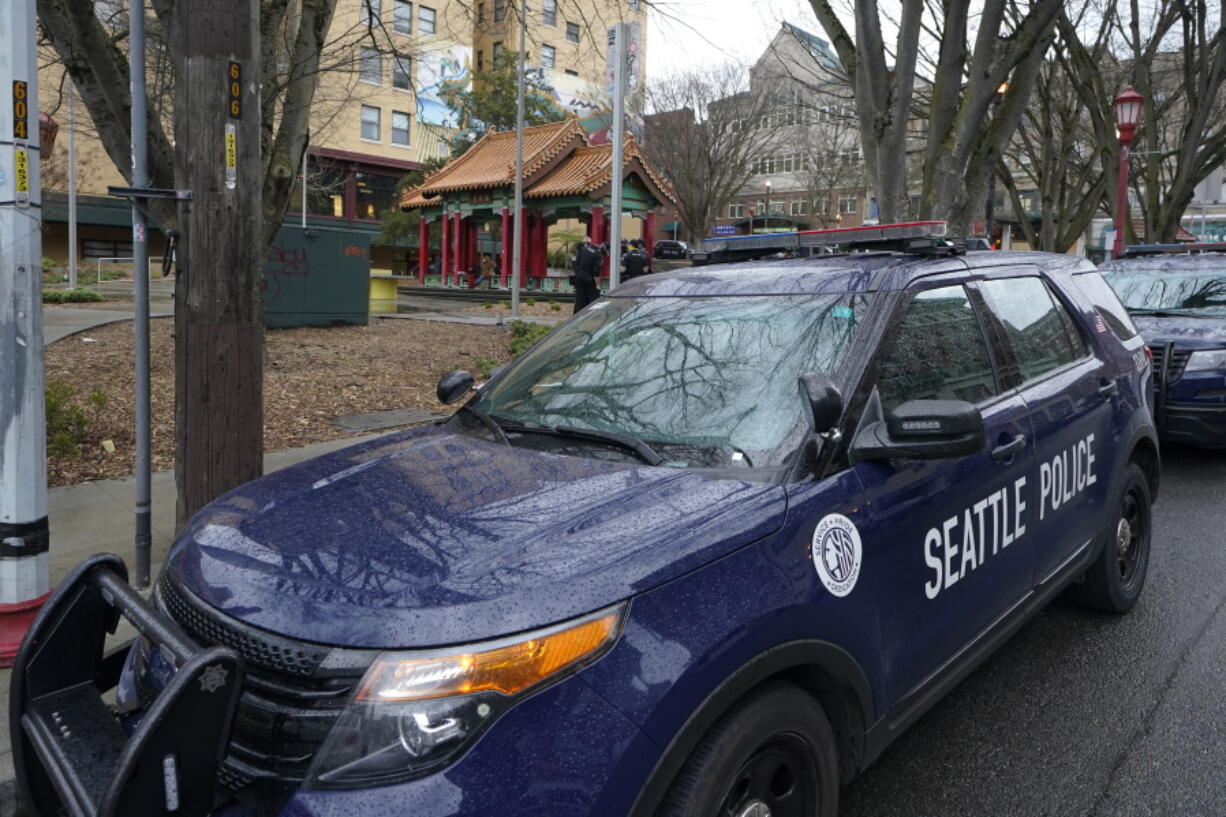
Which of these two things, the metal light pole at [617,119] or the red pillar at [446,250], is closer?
the metal light pole at [617,119]

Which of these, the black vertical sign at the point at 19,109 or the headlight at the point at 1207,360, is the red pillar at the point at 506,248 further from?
the black vertical sign at the point at 19,109

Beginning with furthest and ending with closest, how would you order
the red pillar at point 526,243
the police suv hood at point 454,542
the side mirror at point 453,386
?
1. the red pillar at point 526,243
2. the side mirror at point 453,386
3. the police suv hood at point 454,542

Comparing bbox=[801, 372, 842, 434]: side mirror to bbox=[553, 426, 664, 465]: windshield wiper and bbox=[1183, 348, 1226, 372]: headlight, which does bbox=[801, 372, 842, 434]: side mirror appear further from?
bbox=[1183, 348, 1226, 372]: headlight

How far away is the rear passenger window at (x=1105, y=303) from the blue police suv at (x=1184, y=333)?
9.97 feet

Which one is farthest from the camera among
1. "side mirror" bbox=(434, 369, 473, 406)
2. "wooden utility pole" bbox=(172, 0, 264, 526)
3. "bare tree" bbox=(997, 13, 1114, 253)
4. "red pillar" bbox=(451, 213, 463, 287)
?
"red pillar" bbox=(451, 213, 463, 287)

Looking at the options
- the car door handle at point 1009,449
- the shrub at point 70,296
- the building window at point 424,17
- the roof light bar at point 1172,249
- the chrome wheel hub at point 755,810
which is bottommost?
the chrome wheel hub at point 755,810

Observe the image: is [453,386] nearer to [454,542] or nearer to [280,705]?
[454,542]

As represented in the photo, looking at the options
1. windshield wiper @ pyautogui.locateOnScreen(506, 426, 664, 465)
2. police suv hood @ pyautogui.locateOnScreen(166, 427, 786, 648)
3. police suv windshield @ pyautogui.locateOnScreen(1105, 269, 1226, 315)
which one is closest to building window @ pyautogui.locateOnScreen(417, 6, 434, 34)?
police suv windshield @ pyautogui.locateOnScreen(1105, 269, 1226, 315)

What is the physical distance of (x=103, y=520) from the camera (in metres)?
5.72

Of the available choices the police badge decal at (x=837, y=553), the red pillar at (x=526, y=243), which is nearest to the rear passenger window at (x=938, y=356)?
the police badge decal at (x=837, y=553)

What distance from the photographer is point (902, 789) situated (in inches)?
121

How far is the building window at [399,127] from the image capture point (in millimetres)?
44500

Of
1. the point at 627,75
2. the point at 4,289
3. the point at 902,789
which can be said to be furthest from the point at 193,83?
the point at 627,75

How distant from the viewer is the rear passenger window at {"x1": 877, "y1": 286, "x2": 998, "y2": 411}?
9.69ft
